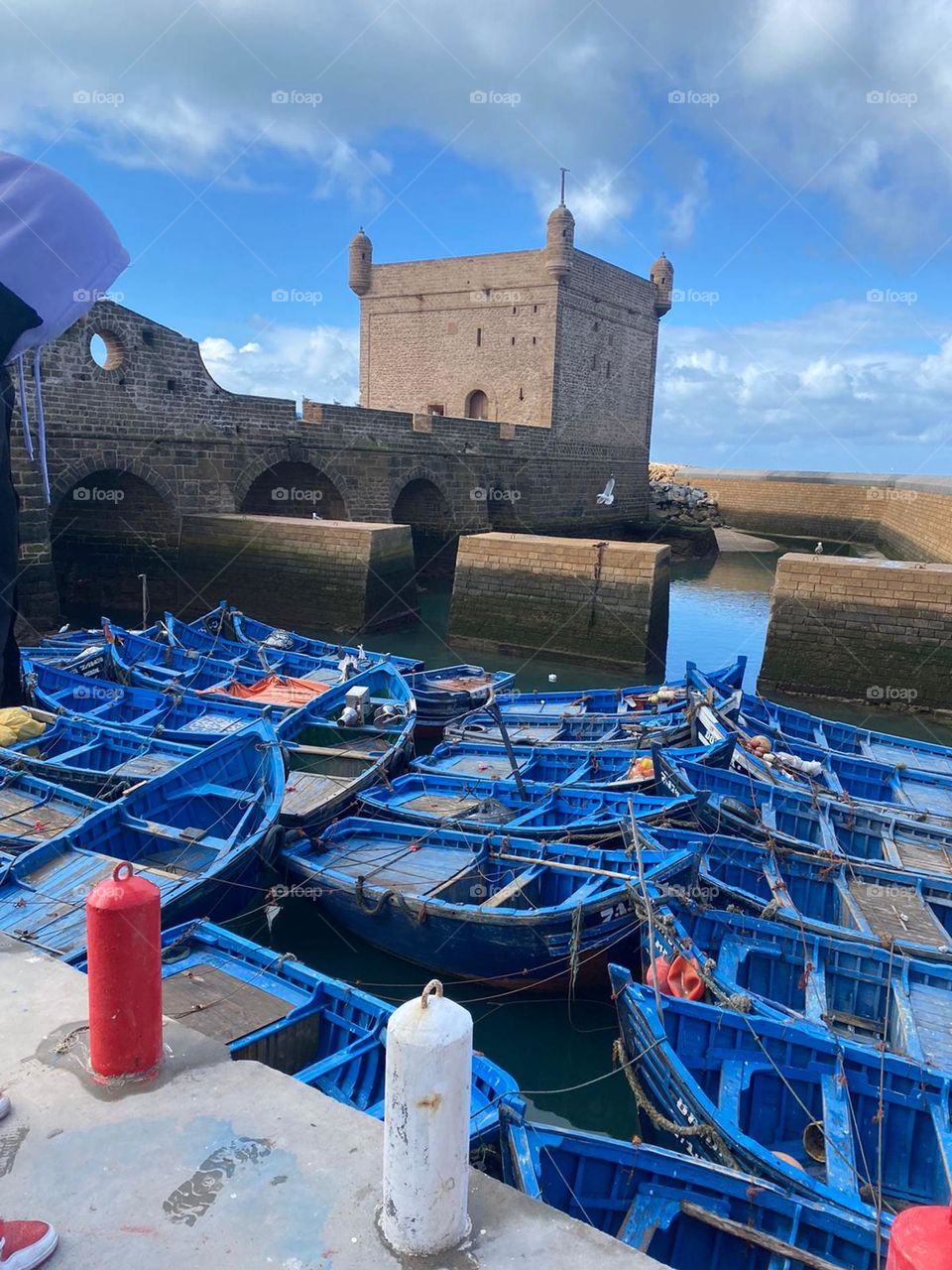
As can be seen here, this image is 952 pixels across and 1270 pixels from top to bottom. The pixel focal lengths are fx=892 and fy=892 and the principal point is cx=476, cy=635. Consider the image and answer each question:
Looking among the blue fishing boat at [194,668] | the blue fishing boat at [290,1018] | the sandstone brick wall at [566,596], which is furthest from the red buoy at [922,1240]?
the sandstone brick wall at [566,596]

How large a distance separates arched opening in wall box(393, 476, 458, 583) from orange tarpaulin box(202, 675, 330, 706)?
1620 centimetres

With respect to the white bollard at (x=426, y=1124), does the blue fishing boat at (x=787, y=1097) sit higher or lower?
lower

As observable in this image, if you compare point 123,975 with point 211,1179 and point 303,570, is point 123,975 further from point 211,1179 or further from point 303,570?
point 303,570

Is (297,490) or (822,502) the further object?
(822,502)

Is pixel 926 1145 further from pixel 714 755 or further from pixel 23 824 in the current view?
pixel 23 824

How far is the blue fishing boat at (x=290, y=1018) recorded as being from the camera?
4.89 m

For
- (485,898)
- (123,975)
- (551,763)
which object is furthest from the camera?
(551,763)

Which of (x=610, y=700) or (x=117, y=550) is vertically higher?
(x=117, y=550)

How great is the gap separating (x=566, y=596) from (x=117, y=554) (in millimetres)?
11110

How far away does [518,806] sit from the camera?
9664 mm

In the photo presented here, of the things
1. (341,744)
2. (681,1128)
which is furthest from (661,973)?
(341,744)

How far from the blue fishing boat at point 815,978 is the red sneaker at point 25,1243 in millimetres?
4099

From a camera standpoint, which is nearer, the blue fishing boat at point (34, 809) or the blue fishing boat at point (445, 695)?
the blue fishing boat at point (34, 809)

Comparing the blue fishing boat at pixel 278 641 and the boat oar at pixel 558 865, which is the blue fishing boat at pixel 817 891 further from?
the blue fishing boat at pixel 278 641
